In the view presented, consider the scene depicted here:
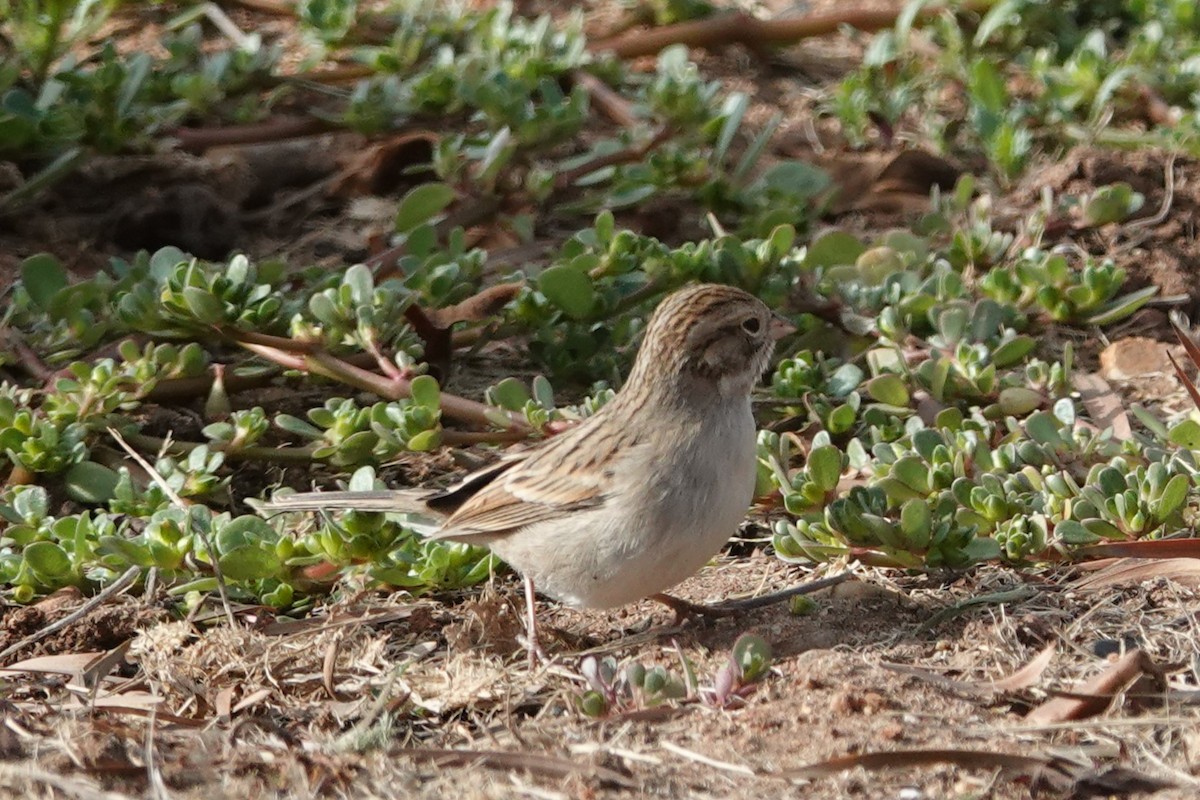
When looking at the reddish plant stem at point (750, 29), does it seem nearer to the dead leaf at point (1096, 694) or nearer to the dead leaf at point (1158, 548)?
the dead leaf at point (1158, 548)

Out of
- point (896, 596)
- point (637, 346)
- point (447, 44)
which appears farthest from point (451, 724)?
point (447, 44)

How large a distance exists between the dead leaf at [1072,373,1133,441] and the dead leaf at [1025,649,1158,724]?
1.63 metres

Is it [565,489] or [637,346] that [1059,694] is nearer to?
[565,489]

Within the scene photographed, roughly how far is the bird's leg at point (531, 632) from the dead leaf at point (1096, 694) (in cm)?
135

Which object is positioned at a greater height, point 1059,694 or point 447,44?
point 447,44

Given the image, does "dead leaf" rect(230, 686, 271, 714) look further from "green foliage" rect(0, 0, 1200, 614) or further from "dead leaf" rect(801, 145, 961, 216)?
"dead leaf" rect(801, 145, 961, 216)

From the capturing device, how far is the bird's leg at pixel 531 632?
4754mm

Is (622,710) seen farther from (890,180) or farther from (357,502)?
(890,180)

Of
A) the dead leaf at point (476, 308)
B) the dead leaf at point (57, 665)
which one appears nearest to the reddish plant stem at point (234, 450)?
the dead leaf at point (476, 308)

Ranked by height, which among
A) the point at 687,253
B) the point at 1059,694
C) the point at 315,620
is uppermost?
the point at 687,253

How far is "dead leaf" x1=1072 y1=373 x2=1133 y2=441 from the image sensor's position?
230 inches

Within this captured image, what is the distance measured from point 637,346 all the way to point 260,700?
226cm

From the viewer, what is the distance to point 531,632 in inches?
191

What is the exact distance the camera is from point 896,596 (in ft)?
16.2
